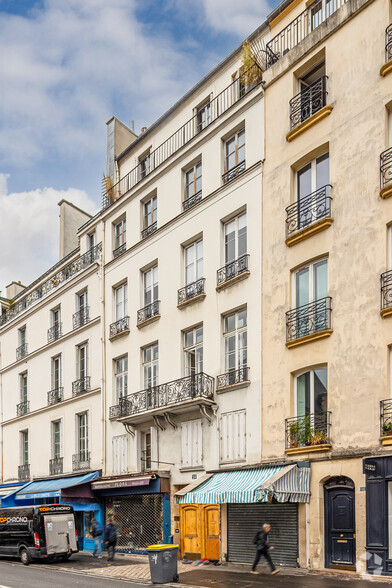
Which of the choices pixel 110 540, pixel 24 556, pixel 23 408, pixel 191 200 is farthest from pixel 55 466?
pixel 191 200

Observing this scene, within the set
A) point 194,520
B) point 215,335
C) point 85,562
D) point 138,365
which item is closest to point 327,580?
point 194,520

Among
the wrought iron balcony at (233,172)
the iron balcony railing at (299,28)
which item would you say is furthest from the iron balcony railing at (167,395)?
the iron balcony railing at (299,28)

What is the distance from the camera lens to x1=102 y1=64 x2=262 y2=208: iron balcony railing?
22.9 metres

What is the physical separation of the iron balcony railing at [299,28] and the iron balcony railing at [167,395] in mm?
10769

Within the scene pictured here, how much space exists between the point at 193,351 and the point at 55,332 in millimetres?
11377

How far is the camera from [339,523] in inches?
A: 680

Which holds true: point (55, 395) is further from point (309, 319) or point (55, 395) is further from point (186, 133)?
point (309, 319)

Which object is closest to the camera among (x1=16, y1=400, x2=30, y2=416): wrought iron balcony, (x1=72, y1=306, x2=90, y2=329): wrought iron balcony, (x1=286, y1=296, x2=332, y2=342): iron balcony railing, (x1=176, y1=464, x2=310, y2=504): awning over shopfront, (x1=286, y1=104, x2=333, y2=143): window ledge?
(x1=176, y1=464, x2=310, y2=504): awning over shopfront

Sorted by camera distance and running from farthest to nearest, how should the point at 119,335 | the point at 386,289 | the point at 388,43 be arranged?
the point at 119,335, the point at 388,43, the point at 386,289

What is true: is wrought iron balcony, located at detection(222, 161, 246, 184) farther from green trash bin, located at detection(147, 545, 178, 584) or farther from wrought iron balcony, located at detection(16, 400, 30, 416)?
wrought iron balcony, located at detection(16, 400, 30, 416)

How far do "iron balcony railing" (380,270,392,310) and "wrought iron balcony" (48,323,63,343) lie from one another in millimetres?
19129

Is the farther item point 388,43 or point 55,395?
point 55,395

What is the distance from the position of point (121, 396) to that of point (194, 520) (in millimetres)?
6639

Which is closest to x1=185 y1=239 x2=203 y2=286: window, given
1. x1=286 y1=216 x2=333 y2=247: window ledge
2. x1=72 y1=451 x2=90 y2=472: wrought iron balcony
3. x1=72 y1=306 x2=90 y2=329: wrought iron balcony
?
x1=286 y1=216 x2=333 y2=247: window ledge
